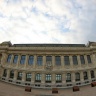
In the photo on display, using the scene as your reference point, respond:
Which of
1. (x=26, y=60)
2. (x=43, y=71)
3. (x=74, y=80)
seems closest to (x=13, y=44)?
(x=26, y=60)

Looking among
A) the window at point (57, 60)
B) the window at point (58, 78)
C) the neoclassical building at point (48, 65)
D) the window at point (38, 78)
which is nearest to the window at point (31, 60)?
the neoclassical building at point (48, 65)

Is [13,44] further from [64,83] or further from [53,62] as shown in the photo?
[64,83]

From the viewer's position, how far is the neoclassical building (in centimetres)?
4500

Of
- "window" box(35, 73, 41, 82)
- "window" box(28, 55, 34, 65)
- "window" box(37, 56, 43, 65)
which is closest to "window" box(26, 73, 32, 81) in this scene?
"window" box(35, 73, 41, 82)

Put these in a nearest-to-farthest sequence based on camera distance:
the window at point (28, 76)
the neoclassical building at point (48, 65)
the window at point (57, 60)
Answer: the neoclassical building at point (48, 65) < the window at point (28, 76) < the window at point (57, 60)

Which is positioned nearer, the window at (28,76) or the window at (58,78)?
the window at (58,78)

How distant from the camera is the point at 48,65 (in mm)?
46469

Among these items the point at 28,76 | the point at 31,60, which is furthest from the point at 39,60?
the point at 28,76

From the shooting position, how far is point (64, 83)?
145ft

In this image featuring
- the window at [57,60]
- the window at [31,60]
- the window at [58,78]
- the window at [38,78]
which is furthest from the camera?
the window at [31,60]

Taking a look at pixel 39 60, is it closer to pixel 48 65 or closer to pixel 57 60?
pixel 48 65

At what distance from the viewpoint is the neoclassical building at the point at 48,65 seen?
45000mm

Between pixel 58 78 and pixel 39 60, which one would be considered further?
pixel 39 60

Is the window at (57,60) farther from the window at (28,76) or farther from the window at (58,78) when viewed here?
the window at (28,76)
